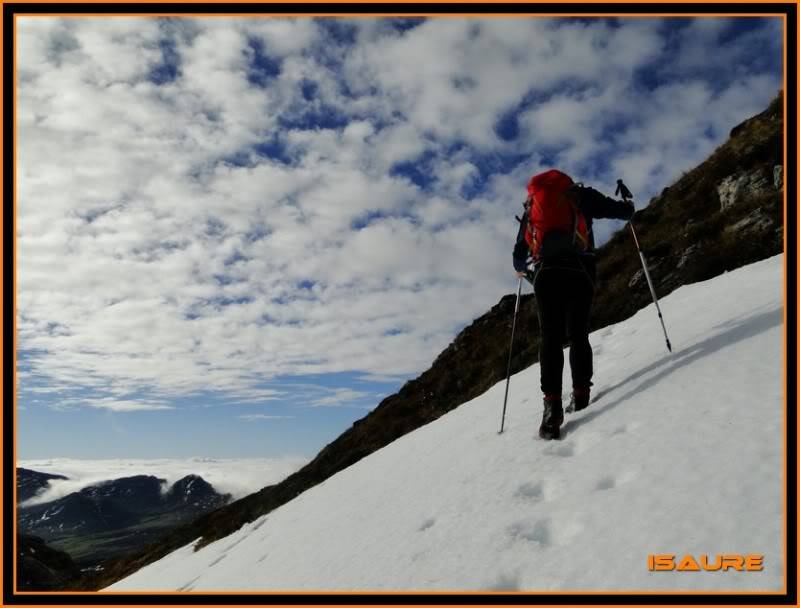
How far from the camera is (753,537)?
120 inches

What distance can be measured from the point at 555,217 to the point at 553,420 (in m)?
2.45

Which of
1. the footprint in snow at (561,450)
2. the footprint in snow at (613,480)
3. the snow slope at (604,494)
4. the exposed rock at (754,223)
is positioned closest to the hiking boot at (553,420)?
the snow slope at (604,494)

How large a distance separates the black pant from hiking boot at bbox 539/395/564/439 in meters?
0.39

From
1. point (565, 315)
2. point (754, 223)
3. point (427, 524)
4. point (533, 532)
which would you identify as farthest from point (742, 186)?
point (533, 532)

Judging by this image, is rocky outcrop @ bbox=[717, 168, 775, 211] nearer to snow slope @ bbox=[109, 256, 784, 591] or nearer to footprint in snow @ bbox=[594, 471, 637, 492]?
snow slope @ bbox=[109, 256, 784, 591]

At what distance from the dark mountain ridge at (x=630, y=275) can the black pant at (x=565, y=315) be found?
1.17 m

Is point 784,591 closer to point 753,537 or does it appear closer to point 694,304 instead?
point 753,537

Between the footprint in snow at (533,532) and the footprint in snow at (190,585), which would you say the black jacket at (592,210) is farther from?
the footprint in snow at (190,585)

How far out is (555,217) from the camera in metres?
6.33

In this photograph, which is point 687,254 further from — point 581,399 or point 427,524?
point 427,524

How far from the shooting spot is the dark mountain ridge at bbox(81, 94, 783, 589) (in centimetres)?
1230

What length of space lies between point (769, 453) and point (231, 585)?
650 cm

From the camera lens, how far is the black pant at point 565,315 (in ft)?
20.5

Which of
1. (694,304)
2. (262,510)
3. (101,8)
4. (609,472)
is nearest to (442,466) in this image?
(609,472)
